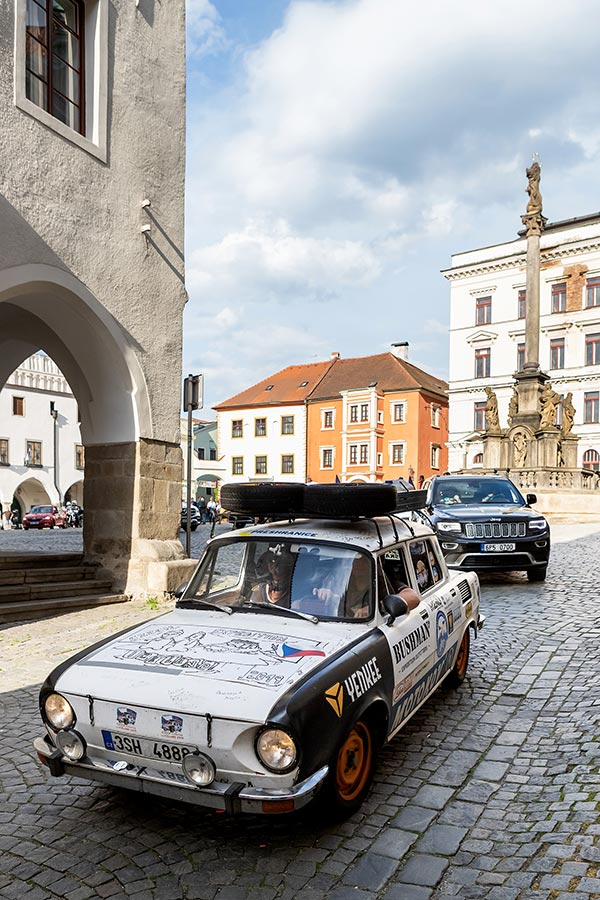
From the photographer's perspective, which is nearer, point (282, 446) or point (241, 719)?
point (241, 719)

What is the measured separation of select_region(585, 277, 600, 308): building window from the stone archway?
147 ft

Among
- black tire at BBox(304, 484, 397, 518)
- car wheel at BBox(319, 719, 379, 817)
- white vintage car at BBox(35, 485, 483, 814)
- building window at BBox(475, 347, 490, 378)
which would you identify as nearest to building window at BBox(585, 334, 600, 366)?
building window at BBox(475, 347, 490, 378)

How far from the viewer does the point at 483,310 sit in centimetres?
5456

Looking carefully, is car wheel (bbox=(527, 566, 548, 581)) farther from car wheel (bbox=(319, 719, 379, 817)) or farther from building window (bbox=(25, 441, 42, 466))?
building window (bbox=(25, 441, 42, 466))

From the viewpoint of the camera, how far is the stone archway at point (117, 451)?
35.5 ft

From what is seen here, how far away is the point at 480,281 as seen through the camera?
180 feet

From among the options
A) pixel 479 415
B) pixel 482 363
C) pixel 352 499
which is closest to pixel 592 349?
pixel 482 363

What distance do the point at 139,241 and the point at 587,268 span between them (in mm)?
45793

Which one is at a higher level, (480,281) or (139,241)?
(480,281)

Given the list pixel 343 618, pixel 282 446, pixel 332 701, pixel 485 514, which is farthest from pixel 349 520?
pixel 282 446

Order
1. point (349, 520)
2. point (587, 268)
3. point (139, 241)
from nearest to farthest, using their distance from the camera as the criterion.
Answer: point (349, 520)
point (139, 241)
point (587, 268)

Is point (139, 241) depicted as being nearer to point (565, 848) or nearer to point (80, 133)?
point (80, 133)

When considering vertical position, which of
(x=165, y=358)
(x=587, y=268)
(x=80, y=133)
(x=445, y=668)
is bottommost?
(x=445, y=668)

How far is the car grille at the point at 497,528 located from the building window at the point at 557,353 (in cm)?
4248
